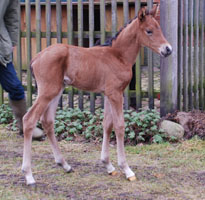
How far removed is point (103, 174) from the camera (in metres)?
4.20

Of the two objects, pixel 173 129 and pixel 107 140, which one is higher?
pixel 107 140

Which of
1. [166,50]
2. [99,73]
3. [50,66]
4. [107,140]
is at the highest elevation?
[166,50]

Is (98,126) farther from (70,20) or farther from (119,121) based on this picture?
(70,20)

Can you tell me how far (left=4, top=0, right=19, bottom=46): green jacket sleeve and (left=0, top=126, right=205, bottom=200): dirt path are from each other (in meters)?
1.52

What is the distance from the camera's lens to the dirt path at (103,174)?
11.8ft

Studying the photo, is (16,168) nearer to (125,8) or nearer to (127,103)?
(127,103)

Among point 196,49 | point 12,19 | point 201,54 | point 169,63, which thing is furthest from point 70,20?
point 201,54

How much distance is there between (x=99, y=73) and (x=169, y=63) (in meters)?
2.21

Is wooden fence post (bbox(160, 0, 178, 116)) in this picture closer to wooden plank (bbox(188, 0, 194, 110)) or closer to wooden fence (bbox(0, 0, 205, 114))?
wooden fence (bbox(0, 0, 205, 114))

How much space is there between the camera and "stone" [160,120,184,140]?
549cm

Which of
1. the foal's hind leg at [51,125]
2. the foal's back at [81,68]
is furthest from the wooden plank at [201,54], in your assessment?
the foal's hind leg at [51,125]

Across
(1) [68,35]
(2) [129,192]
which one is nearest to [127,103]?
(1) [68,35]

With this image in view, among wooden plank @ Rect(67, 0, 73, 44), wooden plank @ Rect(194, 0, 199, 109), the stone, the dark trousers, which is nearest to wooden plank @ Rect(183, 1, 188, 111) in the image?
wooden plank @ Rect(194, 0, 199, 109)

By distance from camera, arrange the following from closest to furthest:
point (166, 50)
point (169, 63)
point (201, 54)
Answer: point (166, 50), point (169, 63), point (201, 54)
